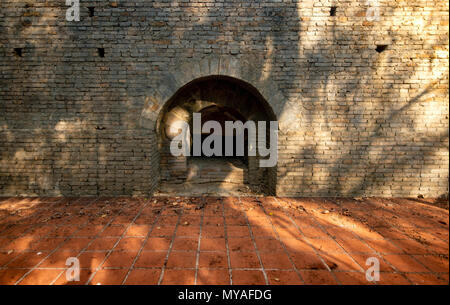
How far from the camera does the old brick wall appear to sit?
166 inches

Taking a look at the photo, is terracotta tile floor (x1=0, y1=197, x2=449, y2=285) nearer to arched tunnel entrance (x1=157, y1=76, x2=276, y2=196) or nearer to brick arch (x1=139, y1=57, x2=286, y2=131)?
arched tunnel entrance (x1=157, y1=76, x2=276, y2=196)

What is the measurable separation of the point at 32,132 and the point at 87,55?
1954 millimetres

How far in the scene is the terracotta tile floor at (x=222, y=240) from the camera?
7.38 ft

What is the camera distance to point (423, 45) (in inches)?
168

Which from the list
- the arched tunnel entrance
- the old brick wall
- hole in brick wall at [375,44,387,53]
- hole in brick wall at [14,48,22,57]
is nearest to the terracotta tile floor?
the old brick wall

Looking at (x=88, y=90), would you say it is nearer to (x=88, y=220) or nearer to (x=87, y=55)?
(x=87, y=55)

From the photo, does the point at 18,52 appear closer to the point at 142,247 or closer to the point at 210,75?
the point at 210,75

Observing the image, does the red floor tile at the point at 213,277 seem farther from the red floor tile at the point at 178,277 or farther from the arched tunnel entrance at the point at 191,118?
the arched tunnel entrance at the point at 191,118

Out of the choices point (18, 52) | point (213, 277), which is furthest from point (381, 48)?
point (18, 52)

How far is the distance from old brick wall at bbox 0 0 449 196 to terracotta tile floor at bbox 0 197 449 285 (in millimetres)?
631

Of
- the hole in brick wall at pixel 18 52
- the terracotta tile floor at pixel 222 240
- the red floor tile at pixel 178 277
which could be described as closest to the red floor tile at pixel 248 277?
the terracotta tile floor at pixel 222 240

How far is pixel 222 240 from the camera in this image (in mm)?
2891
